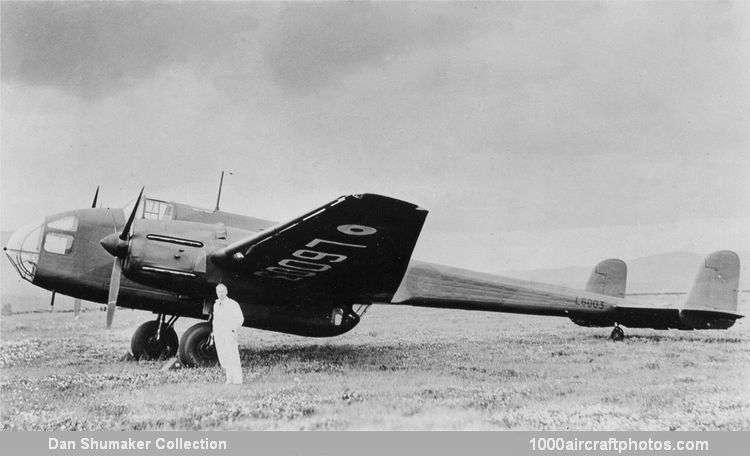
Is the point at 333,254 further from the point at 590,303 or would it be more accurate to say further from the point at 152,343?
the point at 590,303

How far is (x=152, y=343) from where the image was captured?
25.2ft

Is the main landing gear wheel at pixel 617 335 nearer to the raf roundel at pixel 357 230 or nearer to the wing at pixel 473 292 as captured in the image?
the wing at pixel 473 292

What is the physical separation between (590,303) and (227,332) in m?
6.90

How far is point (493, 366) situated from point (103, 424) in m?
4.80

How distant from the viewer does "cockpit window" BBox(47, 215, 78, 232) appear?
22.4 feet

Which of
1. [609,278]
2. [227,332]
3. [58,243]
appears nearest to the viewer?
[227,332]

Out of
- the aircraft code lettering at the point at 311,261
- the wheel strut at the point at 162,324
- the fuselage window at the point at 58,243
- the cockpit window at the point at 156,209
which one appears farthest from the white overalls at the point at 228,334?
the fuselage window at the point at 58,243

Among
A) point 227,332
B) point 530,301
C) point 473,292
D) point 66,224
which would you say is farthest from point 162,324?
point 530,301

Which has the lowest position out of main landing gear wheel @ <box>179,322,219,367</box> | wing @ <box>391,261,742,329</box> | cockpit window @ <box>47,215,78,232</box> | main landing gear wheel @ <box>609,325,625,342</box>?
main landing gear wheel @ <box>179,322,219,367</box>

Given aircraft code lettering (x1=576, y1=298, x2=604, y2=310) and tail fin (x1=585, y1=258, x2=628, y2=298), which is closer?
aircraft code lettering (x1=576, y1=298, x2=604, y2=310)

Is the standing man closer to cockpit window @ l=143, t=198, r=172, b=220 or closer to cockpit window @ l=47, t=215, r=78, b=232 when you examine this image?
cockpit window @ l=143, t=198, r=172, b=220

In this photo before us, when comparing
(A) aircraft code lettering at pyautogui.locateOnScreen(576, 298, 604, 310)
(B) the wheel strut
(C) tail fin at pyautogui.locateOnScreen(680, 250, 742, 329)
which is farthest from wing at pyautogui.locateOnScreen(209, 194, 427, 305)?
(C) tail fin at pyautogui.locateOnScreen(680, 250, 742, 329)

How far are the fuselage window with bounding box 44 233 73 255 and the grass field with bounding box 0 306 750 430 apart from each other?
1508mm

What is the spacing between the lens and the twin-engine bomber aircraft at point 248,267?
5684 millimetres
